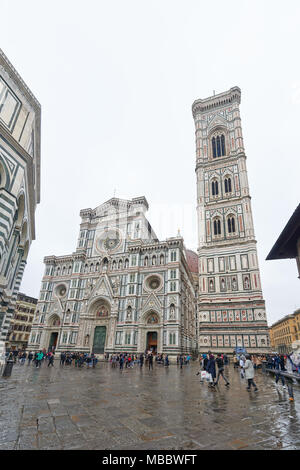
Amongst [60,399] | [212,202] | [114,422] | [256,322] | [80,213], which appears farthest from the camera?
[80,213]

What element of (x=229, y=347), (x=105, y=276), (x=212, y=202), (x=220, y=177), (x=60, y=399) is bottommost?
(x=60, y=399)

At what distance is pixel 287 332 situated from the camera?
232 feet

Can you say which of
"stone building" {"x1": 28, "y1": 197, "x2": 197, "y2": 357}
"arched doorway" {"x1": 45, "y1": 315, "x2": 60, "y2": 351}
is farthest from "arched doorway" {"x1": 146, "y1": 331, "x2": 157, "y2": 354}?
"arched doorway" {"x1": 45, "y1": 315, "x2": 60, "y2": 351}

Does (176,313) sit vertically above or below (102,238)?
below

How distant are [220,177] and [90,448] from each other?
39.3 m

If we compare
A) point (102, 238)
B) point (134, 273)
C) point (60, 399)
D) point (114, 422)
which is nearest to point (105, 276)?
point (134, 273)

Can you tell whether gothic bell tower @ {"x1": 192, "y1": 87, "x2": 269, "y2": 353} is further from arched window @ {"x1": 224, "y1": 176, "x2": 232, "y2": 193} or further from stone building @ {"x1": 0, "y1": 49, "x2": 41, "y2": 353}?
stone building @ {"x1": 0, "y1": 49, "x2": 41, "y2": 353}

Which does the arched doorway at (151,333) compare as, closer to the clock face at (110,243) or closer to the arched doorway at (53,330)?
the clock face at (110,243)

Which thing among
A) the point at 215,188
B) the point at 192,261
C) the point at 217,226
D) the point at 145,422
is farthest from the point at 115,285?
the point at 192,261

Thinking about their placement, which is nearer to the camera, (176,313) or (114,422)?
(114,422)

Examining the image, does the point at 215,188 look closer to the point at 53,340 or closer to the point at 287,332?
the point at 53,340

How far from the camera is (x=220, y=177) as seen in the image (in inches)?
1539

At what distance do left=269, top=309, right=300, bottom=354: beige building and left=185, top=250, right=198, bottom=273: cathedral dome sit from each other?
27.8 meters
